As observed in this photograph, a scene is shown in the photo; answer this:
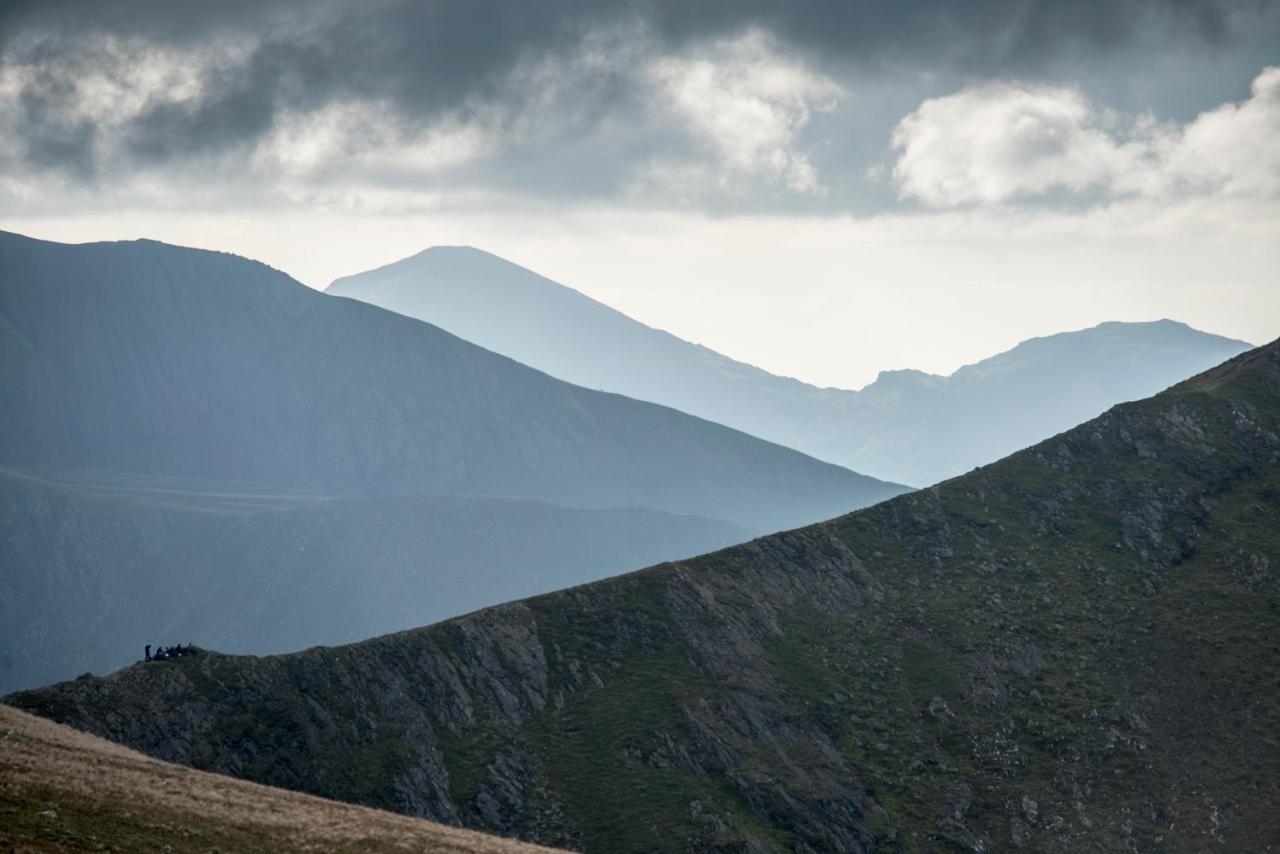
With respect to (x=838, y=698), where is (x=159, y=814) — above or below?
above

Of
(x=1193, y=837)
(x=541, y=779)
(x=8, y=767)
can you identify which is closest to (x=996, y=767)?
(x=1193, y=837)

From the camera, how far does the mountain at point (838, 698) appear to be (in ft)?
346

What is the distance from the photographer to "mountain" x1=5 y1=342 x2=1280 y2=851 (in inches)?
4154

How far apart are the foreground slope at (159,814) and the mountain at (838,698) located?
3773cm

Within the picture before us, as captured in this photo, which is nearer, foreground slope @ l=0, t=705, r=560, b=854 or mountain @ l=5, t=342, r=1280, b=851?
foreground slope @ l=0, t=705, r=560, b=854

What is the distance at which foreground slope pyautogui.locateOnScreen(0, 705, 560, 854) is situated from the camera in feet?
155

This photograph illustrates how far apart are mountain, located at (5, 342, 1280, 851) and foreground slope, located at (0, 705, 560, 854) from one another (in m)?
37.7

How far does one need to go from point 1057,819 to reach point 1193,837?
1057 centimetres

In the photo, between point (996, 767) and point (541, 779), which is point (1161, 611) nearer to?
point (996, 767)

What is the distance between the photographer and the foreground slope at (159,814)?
4725 centimetres

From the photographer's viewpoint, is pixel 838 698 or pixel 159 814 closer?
pixel 159 814

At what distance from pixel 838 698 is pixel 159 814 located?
80.3 meters

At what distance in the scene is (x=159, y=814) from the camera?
5344cm

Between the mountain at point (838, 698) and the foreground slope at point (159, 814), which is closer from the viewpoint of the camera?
the foreground slope at point (159, 814)
